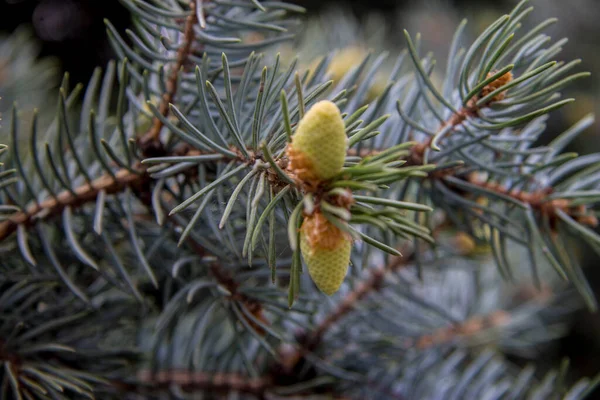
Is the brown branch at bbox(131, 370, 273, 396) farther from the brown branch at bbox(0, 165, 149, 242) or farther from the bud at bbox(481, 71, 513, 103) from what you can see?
the bud at bbox(481, 71, 513, 103)

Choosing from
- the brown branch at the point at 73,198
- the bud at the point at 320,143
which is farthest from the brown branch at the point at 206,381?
the bud at the point at 320,143

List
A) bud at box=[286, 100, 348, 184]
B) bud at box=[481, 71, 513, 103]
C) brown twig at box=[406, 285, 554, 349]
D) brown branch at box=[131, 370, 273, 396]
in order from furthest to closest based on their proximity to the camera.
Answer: brown twig at box=[406, 285, 554, 349] < brown branch at box=[131, 370, 273, 396] < bud at box=[481, 71, 513, 103] < bud at box=[286, 100, 348, 184]

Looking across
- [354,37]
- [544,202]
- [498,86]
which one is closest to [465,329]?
[544,202]

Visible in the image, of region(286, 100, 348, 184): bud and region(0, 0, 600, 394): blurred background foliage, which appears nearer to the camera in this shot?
region(286, 100, 348, 184): bud

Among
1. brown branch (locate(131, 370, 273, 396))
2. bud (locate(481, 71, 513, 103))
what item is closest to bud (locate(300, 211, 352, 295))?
bud (locate(481, 71, 513, 103))

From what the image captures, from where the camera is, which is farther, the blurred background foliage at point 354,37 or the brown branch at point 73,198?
the blurred background foliage at point 354,37

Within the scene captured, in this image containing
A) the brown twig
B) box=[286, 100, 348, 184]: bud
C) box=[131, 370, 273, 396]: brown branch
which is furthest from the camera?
the brown twig

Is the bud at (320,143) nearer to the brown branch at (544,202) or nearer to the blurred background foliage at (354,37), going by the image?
the brown branch at (544,202)
